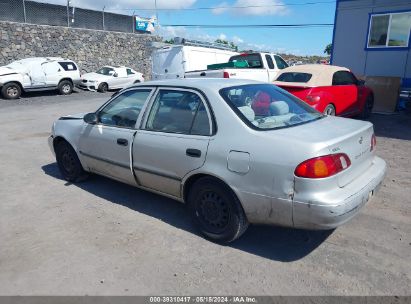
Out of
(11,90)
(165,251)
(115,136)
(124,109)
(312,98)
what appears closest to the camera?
(165,251)

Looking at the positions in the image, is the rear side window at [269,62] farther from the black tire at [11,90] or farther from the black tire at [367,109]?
the black tire at [11,90]

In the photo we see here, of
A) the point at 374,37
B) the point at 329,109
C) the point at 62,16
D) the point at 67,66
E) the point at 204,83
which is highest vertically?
the point at 62,16

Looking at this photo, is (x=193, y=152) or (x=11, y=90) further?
(x=11, y=90)

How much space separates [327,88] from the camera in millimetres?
8727

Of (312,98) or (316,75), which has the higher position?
(316,75)

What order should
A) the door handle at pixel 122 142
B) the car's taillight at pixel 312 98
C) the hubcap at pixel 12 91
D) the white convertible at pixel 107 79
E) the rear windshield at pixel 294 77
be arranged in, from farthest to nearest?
1. the white convertible at pixel 107 79
2. the hubcap at pixel 12 91
3. the rear windshield at pixel 294 77
4. the car's taillight at pixel 312 98
5. the door handle at pixel 122 142

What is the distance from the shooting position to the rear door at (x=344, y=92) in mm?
8992

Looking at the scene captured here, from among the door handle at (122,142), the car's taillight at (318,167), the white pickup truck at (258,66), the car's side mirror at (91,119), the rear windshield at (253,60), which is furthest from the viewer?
the rear windshield at (253,60)

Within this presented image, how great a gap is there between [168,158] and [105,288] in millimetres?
1424

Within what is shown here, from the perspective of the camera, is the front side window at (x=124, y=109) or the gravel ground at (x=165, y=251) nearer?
the gravel ground at (x=165, y=251)

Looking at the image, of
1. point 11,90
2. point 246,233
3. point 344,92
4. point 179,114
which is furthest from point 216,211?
point 11,90

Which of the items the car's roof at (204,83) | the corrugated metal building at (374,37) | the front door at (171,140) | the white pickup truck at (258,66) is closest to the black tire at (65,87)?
the white pickup truck at (258,66)

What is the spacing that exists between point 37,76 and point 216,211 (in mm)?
17260

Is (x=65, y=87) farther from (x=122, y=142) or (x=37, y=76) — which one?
(x=122, y=142)
